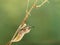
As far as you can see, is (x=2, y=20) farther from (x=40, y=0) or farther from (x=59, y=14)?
(x=59, y=14)

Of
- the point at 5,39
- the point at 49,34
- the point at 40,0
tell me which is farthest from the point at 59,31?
the point at 5,39

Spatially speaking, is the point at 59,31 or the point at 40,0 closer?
the point at 40,0

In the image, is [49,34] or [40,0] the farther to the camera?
[49,34]

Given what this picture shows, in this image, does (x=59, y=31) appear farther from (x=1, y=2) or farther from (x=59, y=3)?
(x=1, y=2)

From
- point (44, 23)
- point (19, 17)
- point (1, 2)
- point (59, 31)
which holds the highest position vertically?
point (1, 2)

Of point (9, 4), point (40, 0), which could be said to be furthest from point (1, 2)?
point (40, 0)

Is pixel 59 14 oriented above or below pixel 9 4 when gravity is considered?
below
